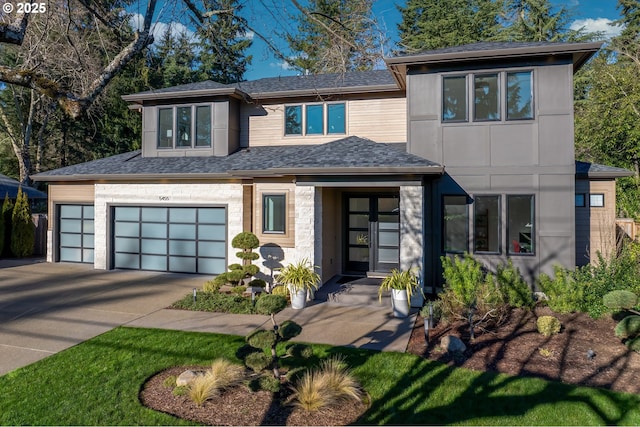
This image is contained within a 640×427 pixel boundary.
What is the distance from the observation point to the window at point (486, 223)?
32.0 feet

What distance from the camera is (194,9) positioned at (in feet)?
23.5

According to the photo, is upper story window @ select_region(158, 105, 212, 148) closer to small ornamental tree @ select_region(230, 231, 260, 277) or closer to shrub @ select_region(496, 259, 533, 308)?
small ornamental tree @ select_region(230, 231, 260, 277)

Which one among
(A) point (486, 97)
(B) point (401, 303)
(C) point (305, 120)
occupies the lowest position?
(B) point (401, 303)

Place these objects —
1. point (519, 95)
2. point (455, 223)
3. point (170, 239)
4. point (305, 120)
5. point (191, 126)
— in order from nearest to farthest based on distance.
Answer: point (519, 95) < point (455, 223) < point (170, 239) < point (305, 120) < point (191, 126)

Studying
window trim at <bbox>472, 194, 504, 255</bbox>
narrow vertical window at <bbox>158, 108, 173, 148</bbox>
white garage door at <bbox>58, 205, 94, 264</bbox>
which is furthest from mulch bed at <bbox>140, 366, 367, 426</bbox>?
white garage door at <bbox>58, 205, 94, 264</bbox>

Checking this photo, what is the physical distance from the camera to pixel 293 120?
1320 cm

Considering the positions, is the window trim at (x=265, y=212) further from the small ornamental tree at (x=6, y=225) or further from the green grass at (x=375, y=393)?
the small ornamental tree at (x=6, y=225)

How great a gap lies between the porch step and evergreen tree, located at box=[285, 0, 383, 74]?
16.5 feet

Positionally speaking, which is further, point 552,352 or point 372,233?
point 372,233

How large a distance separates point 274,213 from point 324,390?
6.84 metres

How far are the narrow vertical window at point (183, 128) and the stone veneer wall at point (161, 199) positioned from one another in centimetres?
195

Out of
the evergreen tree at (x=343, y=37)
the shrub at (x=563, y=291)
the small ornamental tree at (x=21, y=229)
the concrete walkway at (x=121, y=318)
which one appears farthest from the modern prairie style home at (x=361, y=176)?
the small ornamental tree at (x=21, y=229)

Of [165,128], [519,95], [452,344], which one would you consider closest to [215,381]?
[452,344]

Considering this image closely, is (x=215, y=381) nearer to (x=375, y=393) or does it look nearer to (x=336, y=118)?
(x=375, y=393)
